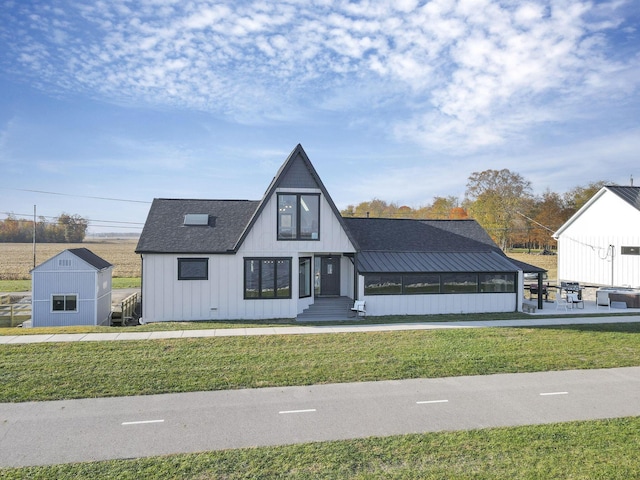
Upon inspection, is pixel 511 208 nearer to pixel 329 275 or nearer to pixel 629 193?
pixel 629 193

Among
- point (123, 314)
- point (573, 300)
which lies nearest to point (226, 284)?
A: point (123, 314)

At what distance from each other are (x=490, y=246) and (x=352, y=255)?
27.2 feet

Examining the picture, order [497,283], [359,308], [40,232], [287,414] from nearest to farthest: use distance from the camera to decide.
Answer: [287,414], [359,308], [497,283], [40,232]

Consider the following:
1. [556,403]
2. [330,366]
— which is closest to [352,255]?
[330,366]

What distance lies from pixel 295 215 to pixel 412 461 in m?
13.4

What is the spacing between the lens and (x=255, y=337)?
15.1 meters

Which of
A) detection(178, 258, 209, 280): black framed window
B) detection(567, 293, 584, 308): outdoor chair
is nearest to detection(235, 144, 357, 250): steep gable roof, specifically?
detection(178, 258, 209, 280): black framed window

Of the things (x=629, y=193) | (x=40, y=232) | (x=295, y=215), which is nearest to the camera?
(x=295, y=215)

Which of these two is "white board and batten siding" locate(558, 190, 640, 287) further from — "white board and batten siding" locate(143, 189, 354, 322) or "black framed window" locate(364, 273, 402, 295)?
"white board and batten siding" locate(143, 189, 354, 322)

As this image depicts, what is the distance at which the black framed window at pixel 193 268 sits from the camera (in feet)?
62.0

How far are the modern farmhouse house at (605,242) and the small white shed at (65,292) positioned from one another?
3008 centimetres

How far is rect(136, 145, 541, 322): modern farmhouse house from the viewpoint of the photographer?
18.8 m

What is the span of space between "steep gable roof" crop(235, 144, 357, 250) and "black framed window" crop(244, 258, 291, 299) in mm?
1242

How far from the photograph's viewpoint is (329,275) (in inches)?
869
